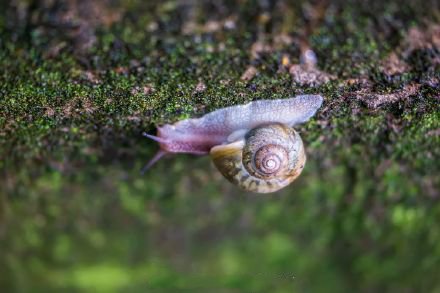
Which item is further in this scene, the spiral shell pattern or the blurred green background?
the spiral shell pattern

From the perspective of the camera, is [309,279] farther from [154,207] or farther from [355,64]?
[355,64]

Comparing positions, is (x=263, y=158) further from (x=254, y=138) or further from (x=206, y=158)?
(x=206, y=158)

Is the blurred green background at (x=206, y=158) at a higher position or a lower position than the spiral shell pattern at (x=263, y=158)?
higher

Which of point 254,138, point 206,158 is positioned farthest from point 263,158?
point 206,158

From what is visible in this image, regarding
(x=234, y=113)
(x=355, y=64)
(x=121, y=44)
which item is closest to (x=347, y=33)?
(x=355, y=64)

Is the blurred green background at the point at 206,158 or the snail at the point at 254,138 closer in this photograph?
the blurred green background at the point at 206,158

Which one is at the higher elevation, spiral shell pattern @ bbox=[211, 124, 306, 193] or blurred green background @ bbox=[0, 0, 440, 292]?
blurred green background @ bbox=[0, 0, 440, 292]
